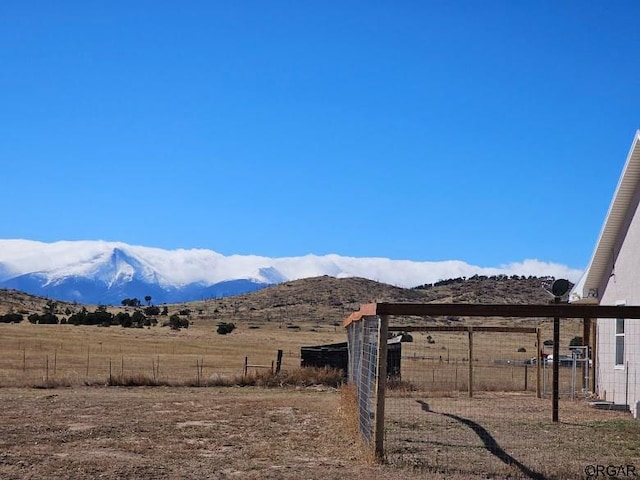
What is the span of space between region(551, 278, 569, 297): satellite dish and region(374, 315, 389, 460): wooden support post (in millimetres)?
9880

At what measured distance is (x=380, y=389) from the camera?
1306cm

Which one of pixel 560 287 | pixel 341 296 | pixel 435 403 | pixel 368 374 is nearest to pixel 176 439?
pixel 368 374

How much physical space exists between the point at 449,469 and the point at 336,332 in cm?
6463

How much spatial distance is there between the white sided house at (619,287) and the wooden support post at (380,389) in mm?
8860

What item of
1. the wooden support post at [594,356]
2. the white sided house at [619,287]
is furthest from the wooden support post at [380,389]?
the wooden support post at [594,356]

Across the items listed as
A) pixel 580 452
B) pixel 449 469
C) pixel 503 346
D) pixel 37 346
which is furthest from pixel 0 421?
pixel 503 346

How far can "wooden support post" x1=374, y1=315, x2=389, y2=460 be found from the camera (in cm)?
1281

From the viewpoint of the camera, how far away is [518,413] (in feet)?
66.8

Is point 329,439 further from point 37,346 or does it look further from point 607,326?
point 37,346

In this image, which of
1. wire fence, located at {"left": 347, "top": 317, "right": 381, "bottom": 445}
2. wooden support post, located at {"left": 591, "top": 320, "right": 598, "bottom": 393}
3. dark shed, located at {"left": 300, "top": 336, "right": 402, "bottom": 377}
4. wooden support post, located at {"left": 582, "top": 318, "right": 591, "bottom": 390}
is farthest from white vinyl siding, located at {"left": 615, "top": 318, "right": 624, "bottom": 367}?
dark shed, located at {"left": 300, "top": 336, "right": 402, "bottom": 377}

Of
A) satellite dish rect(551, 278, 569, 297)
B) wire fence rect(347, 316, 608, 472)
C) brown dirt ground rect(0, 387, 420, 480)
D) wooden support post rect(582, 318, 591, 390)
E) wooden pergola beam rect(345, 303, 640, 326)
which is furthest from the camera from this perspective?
wooden support post rect(582, 318, 591, 390)

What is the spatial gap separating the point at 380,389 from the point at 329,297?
101570 millimetres

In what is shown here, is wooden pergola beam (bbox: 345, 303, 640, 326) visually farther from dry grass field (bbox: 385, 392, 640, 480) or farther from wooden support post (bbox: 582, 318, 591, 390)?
wooden support post (bbox: 582, 318, 591, 390)

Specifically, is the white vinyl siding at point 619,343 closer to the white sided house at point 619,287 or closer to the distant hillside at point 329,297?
the white sided house at point 619,287
